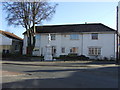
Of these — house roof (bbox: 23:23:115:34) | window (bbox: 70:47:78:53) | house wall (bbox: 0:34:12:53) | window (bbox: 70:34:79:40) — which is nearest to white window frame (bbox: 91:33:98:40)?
house roof (bbox: 23:23:115:34)

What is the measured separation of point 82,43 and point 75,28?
14.3 feet

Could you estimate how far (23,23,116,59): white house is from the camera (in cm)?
3809

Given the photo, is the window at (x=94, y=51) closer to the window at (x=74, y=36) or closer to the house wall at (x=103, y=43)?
the house wall at (x=103, y=43)

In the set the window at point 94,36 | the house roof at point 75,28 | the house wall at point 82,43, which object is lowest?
the house wall at point 82,43

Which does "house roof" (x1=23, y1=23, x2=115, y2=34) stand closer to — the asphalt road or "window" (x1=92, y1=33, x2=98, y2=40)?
"window" (x1=92, y1=33, x2=98, y2=40)

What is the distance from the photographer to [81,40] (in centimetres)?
3994

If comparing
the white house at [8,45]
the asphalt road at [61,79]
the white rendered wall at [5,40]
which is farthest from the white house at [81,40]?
the asphalt road at [61,79]

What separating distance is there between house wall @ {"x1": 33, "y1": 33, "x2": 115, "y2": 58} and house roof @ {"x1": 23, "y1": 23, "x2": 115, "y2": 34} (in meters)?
1.18

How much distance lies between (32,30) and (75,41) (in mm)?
9662

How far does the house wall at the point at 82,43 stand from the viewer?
1491 inches

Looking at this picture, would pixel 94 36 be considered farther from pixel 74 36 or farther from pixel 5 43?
pixel 5 43

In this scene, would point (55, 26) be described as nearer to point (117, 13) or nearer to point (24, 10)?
point (24, 10)

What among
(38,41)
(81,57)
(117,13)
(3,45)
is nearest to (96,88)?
(117,13)

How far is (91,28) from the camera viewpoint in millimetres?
40656
